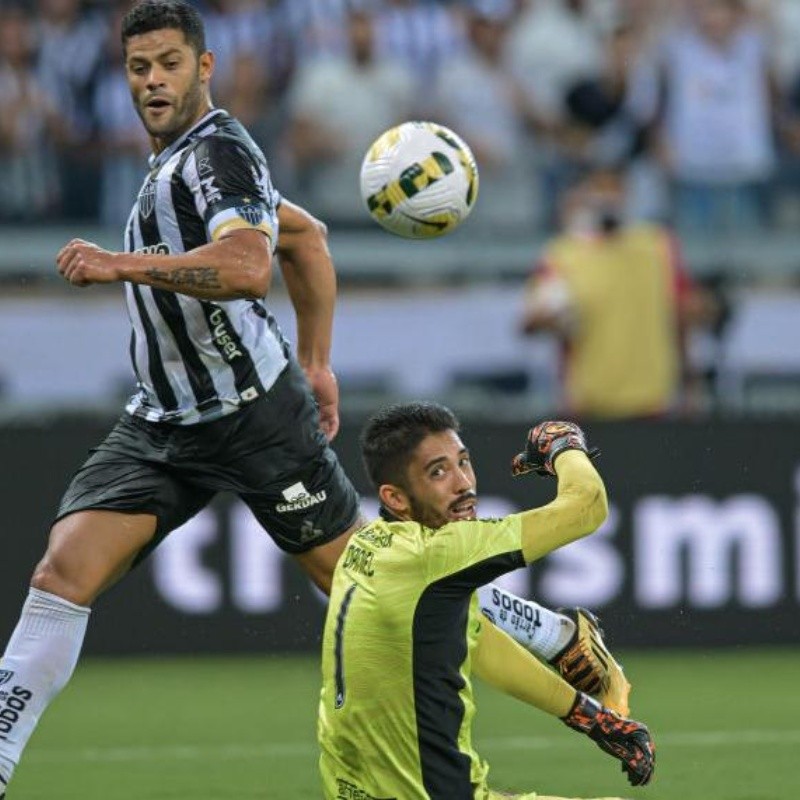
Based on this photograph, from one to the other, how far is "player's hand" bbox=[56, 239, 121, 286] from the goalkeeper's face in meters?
0.94

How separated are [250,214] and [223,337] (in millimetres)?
503

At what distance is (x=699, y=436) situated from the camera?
10633 mm

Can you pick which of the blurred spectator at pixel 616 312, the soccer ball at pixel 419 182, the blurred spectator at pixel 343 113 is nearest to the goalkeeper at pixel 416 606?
the soccer ball at pixel 419 182

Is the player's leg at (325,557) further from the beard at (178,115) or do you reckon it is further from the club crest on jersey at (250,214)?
the beard at (178,115)

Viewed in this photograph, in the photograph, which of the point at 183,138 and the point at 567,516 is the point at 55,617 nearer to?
the point at 183,138

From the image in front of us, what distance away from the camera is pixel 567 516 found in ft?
16.9

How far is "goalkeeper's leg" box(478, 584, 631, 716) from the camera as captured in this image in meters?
6.13

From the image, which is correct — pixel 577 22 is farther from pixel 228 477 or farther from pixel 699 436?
pixel 228 477

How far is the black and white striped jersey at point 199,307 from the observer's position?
5.77 meters

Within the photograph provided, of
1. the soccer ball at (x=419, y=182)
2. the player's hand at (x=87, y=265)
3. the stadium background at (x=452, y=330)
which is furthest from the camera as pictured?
the stadium background at (x=452, y=330)

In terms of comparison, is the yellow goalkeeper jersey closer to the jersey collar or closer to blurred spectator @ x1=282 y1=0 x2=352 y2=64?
the jersey collar

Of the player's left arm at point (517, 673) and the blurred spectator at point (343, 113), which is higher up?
the blurred spectator at point (343, 113)

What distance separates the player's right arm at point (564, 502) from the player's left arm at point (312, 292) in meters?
1.23

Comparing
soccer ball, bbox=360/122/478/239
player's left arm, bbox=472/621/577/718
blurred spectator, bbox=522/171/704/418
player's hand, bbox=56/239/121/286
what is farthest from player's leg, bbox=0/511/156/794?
blurred spectator, bbox=522/171/704/418
